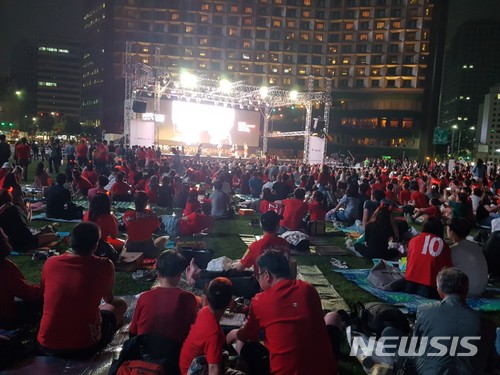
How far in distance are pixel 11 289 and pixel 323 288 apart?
4.23 m

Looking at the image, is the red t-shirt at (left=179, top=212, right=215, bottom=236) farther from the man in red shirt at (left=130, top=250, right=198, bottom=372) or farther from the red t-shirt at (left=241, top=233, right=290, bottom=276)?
the man in red shirt at (left=130, top=250, right=198, bottom=372)

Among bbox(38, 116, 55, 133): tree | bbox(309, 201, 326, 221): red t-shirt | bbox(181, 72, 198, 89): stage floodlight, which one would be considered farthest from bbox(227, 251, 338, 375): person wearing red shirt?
bbox(38, 116, 55, 133): tree

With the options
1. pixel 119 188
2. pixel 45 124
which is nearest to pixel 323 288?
pixel 119 188

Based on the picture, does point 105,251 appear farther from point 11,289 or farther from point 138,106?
point 138,106

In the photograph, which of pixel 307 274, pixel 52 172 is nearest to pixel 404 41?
pixel 52 172

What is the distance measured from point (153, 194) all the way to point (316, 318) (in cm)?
1087

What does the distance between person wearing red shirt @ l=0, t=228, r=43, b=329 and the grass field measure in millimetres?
1645

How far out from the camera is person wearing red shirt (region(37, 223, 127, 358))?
368 cm

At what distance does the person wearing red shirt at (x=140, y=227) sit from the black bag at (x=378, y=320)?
3946mm

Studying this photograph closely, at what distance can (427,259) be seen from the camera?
19.8ft

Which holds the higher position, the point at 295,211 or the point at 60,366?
the point at 295,211

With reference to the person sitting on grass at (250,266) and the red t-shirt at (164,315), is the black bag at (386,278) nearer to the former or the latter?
the person sitting on grass at (250,266)

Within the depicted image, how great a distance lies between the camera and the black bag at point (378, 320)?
458cm

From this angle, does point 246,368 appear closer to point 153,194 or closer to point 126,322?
point 126,322
